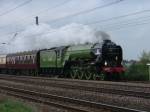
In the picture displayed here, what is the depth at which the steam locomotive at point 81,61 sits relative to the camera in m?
33.8

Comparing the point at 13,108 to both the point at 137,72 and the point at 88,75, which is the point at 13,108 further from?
the point at 137,72

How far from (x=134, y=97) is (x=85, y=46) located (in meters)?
18.5

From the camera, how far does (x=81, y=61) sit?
35812 mm

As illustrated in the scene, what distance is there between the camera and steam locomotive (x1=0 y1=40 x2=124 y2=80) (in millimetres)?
33781

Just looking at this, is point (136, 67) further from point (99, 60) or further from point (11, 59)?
point (11, 59)

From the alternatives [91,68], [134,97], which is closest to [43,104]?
[134,97]

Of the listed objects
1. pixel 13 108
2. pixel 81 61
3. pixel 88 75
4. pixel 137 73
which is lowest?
pixel 13 108


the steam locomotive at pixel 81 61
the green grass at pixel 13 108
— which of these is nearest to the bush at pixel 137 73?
the steam locomotive at pixel 81 61

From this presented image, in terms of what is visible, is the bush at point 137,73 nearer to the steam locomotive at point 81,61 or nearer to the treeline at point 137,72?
the treeline at point 137,72

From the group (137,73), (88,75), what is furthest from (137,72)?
(88,75)

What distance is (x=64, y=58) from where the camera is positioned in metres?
38.9

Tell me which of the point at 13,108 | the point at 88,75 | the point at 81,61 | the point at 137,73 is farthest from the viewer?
the point at 137,73

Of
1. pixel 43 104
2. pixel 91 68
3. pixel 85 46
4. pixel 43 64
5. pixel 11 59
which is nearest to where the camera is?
pixel 43 104

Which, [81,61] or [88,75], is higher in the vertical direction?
[81,61]
